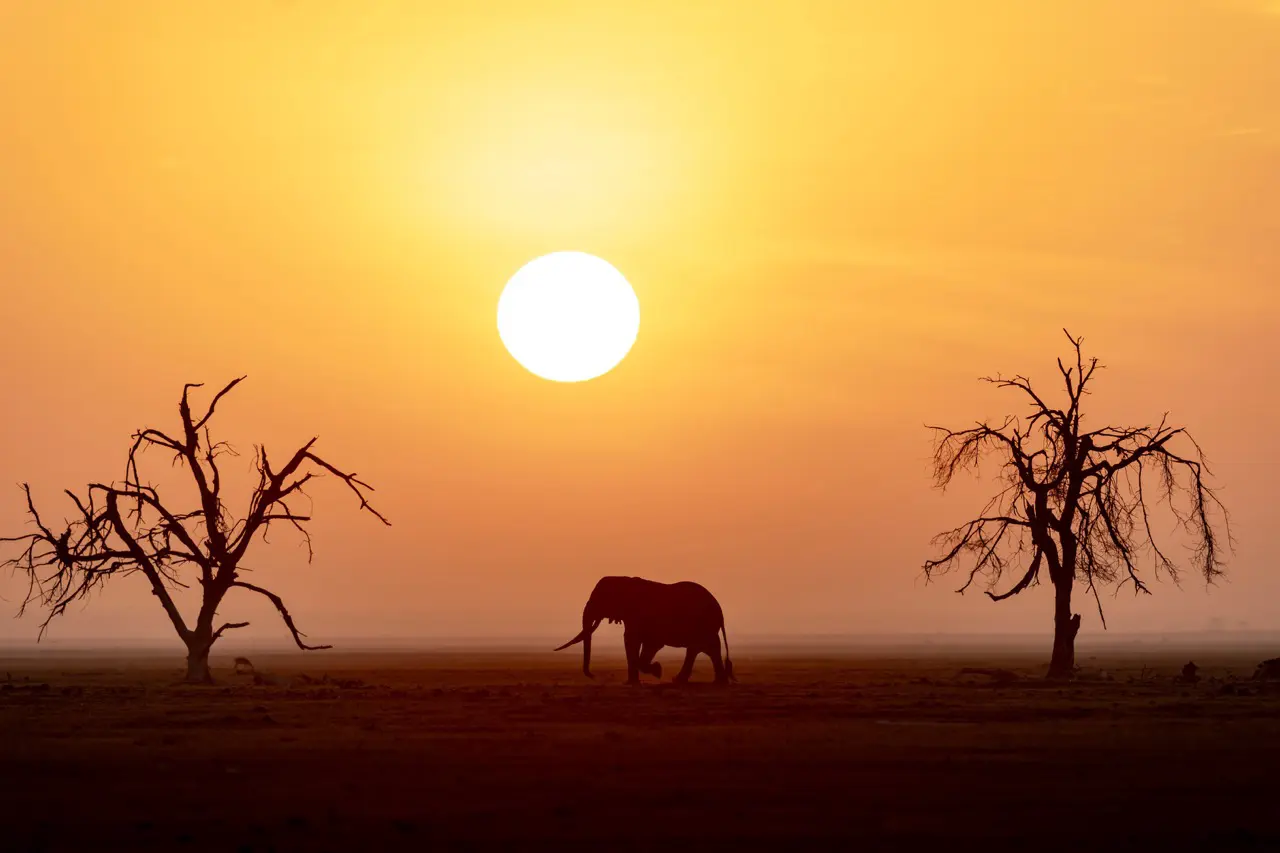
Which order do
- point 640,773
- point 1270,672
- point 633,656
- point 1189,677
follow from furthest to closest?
point 1189,677
point 1270,672
point 633,656
point 640,773

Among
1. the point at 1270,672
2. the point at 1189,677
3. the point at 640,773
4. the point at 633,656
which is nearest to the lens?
the point at 640,773

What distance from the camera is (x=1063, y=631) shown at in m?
47.5

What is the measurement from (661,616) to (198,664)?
12112 mm

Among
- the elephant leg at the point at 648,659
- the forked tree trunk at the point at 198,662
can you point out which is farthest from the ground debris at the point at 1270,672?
the forked tree trunk at the point at 198,662

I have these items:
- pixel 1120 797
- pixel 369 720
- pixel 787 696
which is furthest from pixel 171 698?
pixel 1120 797

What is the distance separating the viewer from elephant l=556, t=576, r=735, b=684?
4209 centimetres

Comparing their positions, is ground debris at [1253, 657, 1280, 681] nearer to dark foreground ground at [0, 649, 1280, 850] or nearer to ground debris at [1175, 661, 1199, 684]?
ground debris at [1175, 661, 1199, 684]

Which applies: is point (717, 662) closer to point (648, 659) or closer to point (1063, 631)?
point (648, 659)

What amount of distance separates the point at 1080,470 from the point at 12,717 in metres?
28.6

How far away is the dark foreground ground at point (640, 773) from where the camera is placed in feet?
49.3

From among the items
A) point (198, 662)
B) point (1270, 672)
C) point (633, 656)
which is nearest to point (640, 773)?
point (633, 656)

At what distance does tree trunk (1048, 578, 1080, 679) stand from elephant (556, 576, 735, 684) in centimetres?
1023

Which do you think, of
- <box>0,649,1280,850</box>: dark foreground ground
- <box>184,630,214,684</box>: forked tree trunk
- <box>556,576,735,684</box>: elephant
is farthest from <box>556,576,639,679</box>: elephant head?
<box>184,630,214,684</box>: forked tree trunk

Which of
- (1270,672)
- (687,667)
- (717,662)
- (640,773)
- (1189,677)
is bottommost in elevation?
(640,773)
